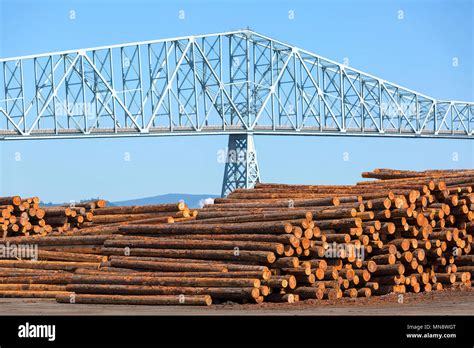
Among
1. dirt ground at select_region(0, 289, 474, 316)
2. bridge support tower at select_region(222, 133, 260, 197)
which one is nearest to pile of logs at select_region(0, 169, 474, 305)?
dirt ground at select_region(0, 289, 474, 316)

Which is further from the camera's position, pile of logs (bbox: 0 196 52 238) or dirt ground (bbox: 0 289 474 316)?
pile of logs (bbox: 0 196 52 238)

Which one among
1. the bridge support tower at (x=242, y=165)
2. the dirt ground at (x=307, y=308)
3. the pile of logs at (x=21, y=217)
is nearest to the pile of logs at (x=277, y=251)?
the dirt ground at (x=307, y=308)

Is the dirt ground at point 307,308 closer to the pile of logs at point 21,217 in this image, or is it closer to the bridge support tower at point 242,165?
the pile of logs at point 21,217

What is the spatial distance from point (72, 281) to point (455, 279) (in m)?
6.91

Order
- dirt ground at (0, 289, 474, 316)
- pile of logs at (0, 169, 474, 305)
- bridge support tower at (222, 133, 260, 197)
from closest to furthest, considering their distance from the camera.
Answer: dirt ground at (0, 289, 474, 316)
pile of logs at (0, 169, 474, 305)
bridge support tower at (222, 133, 260, 197)

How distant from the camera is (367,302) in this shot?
18.9m

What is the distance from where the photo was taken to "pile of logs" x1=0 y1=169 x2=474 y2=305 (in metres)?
18.9

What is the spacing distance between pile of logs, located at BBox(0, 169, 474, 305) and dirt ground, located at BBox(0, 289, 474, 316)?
0.30m

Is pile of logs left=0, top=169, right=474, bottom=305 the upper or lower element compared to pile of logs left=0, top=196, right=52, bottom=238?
lower

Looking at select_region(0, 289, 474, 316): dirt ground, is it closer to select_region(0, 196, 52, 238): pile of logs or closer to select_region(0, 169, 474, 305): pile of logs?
select_region(0, 169, 474, 305): pile of logs

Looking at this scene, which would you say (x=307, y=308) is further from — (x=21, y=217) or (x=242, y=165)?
(x=242, y=165)

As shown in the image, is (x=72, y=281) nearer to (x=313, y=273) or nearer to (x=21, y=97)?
(x=313, y=273)

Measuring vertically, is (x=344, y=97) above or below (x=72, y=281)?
above
